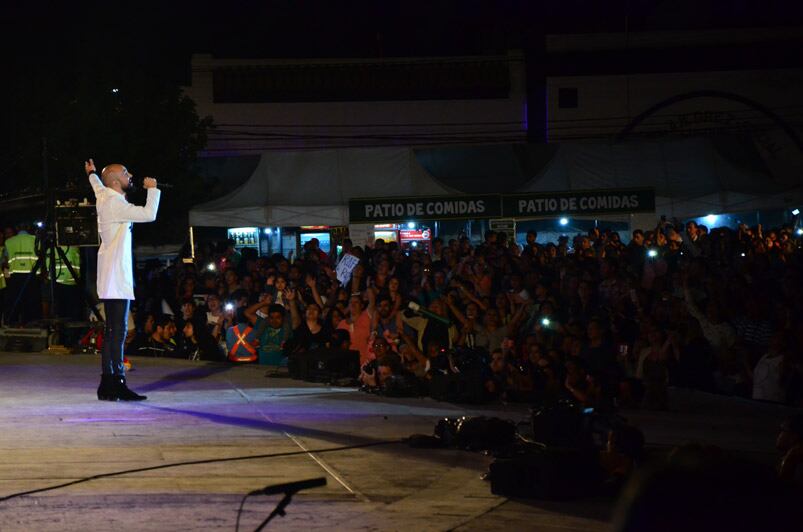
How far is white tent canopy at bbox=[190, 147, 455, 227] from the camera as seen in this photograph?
26.3 m

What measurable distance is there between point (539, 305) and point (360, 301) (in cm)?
234

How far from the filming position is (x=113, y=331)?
9789 mm

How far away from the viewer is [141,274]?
75.7ft

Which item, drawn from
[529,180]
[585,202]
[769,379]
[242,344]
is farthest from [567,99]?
[769,379]

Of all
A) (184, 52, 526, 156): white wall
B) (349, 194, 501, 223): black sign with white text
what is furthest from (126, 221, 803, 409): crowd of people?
(184, 52, 526, 156): white wall

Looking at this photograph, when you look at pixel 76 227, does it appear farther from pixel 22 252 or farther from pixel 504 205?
pixel 504 205

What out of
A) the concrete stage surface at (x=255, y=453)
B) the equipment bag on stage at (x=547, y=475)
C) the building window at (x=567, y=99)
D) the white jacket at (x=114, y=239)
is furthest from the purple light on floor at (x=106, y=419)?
the building window at (x=567, y=99)

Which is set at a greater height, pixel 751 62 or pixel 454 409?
pixel 751 62

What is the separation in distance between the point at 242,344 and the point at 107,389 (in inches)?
194

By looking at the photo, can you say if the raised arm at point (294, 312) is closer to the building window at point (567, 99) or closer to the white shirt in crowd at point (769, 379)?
the white shirt in crowd at point (769, 379)

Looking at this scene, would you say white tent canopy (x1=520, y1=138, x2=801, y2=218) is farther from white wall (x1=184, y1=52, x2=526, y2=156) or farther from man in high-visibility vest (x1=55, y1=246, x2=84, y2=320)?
man in high-visibility vest (x1=55, y1=246, x2=84, y2=320)

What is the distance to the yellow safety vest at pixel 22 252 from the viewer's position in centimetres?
1636

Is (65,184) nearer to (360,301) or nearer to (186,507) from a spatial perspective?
(360,301)

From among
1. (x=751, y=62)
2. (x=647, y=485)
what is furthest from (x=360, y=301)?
(x=751, y=62)
